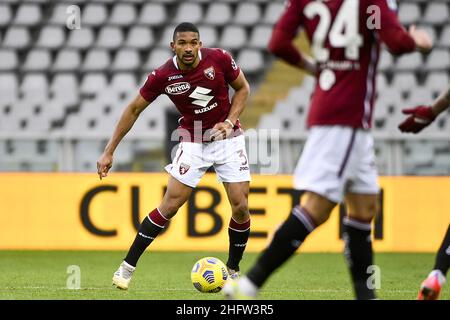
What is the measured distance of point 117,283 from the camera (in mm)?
7191

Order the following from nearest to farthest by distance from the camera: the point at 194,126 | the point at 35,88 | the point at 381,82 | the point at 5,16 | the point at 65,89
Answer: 1. the point at 194,126
2. the point at 381,82
3. the point at 65,89
4. the point at 35,88
5. the point at 5,16

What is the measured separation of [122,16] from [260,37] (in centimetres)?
245

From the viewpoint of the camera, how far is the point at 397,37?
4773 mm

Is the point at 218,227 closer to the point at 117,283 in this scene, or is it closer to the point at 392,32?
the point at 117,283

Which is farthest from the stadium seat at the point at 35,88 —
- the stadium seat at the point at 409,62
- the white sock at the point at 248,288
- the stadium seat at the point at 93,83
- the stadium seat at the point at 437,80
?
the white sock at the point at 248,288

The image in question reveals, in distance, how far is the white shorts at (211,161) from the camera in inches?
291

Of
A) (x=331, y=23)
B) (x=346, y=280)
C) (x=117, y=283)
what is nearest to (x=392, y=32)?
(x=331, y=23)

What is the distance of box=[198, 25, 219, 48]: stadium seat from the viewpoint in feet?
54.5

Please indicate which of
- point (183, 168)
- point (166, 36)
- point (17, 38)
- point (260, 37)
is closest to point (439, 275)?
point (183, 168)

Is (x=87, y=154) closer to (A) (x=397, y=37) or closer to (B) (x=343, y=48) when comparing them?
(B) (x=343, y=48)

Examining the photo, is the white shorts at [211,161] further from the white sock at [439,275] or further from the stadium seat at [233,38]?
the stadium seat at [233,38]

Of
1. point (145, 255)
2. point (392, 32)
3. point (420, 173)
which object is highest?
point (392, 32)

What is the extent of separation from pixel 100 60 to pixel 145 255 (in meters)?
6.76
